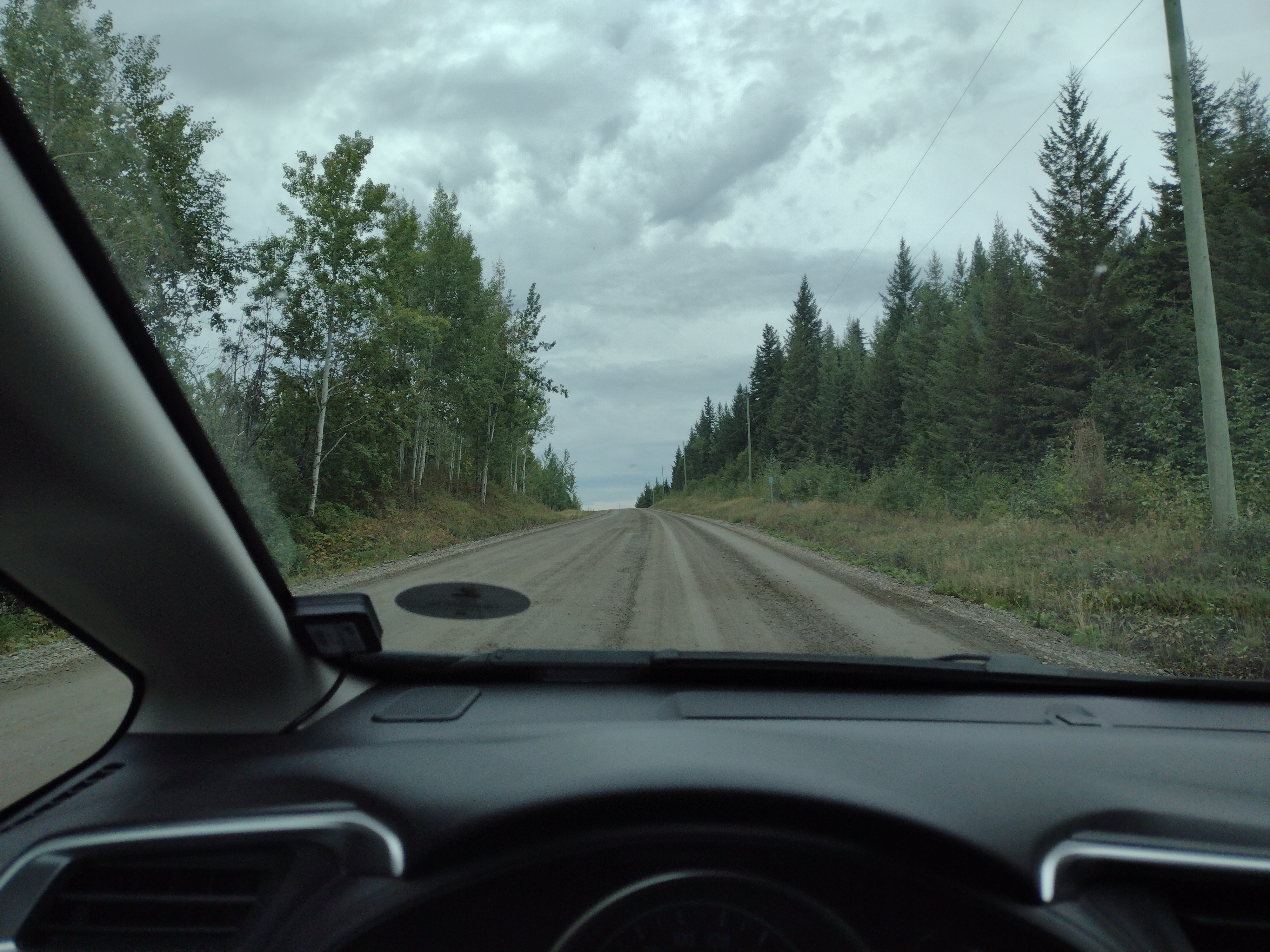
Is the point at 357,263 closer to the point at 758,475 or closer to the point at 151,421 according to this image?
the point at 151,421

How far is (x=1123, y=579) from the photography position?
553 cm

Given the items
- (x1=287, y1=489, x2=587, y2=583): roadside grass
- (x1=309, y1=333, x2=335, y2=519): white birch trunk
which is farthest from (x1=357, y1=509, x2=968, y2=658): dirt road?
(x1=309, y1=333, x2=335, y2=519): white birch trunk

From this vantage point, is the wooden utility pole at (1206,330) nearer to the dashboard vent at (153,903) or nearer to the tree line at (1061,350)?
the tree line at (1061,350)

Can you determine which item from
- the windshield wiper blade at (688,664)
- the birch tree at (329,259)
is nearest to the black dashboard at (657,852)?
the windshield wiper blade at (688,664)

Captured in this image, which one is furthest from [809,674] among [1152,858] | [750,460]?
[750,460]

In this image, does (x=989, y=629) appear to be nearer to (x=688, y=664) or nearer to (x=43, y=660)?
(x=688, y=664)

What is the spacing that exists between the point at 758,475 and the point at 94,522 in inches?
1998

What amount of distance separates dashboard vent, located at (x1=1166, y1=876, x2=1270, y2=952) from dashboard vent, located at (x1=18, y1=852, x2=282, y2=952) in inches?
92.8

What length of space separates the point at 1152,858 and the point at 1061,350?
28029 millimetres

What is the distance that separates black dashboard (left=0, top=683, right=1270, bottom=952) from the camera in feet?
5.83

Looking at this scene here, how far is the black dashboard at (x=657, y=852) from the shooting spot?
1778mm

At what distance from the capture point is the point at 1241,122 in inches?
223

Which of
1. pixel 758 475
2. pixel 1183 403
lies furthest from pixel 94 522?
pixel 758 475

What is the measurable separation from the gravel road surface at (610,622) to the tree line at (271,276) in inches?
27.0
